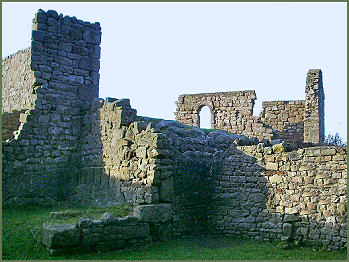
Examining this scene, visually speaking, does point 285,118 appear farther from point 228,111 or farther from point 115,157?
point 115,157

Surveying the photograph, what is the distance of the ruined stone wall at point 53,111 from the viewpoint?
1216cm

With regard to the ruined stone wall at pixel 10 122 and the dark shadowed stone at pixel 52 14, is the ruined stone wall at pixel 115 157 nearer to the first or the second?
the ruined stone wall at pixel 10 122

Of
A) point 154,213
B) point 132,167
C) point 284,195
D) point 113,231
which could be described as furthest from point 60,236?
point 284,195

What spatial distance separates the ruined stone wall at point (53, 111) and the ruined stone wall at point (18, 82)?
5.5 inches

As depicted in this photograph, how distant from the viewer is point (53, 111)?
12945mm

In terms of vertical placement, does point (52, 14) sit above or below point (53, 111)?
above

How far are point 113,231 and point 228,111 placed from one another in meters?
14.6

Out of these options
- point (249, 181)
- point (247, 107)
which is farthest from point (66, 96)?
point (247, 107)

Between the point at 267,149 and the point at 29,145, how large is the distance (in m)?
6.52

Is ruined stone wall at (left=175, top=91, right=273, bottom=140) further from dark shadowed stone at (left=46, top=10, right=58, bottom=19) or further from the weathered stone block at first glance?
dark shadowed stone at (left=46, top=10, right=58, bottom=19)

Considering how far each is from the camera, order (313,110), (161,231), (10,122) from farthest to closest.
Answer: (313,110)
(10,122)
(161,231)

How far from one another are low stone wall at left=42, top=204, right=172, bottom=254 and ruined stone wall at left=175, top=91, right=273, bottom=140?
12.1 m

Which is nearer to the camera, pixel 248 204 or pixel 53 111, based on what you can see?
pixel 248 204

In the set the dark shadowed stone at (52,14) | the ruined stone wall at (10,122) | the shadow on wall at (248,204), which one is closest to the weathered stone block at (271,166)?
the shadow on wall at (248,204)
